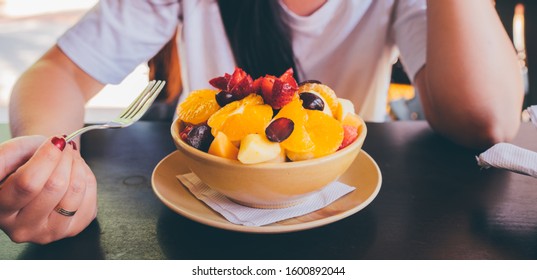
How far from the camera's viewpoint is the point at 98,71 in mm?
1145

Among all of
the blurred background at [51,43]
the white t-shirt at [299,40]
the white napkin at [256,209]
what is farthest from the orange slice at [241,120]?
the blurred background at [51,43]

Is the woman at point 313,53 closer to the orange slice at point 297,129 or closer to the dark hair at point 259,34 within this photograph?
the dark hair at point 259,34

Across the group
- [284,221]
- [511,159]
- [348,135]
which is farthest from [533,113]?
[284,221]

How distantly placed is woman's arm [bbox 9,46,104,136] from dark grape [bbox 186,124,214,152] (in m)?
0.36

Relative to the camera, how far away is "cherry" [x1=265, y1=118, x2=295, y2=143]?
552mm

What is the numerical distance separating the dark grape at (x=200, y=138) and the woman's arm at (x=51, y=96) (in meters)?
0.36

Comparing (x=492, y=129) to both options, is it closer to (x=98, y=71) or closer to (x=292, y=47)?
(x=292, y=47)

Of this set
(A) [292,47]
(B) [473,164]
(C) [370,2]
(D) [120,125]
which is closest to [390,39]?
(C) [370,2]

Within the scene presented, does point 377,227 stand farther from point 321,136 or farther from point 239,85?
point 239,85

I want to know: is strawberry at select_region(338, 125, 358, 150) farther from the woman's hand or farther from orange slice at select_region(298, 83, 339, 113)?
the woman's hand

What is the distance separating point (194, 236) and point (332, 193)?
8.2 inches

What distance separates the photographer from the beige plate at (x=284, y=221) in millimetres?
563

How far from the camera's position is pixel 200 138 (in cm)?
60

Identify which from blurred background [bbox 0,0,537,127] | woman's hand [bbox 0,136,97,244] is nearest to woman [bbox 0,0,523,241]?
woman's hand [bbox 0,136,97,244]
